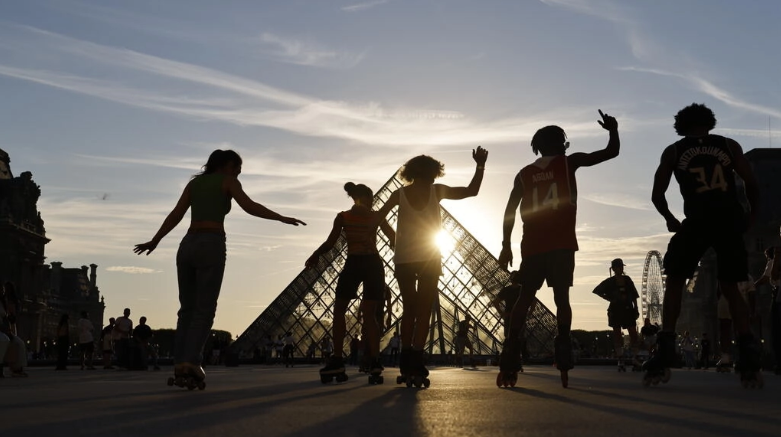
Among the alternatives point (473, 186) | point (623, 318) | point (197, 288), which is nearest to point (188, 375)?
point (197, 288)

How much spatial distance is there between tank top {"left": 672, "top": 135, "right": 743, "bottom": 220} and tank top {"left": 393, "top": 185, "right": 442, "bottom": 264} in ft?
5.79

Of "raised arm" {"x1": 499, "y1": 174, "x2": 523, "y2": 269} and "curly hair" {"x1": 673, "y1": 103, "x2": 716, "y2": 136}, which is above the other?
"curly hair" {"x1": 673, "y1": 103, "x2": 716, "y2": 136}

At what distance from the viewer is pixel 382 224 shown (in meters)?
9.29

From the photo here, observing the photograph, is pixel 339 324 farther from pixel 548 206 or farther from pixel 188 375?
pixel 548 206

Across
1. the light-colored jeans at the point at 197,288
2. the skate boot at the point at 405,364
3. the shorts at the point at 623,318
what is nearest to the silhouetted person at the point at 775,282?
the shorts at the point at 623,318

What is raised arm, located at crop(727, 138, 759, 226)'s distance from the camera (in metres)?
7.78

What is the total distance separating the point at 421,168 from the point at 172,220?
1866mm

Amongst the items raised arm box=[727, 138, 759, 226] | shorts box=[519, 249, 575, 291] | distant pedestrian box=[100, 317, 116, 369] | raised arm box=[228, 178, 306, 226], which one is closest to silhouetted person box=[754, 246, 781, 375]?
raised arm box=[727, 138, 759, 226]

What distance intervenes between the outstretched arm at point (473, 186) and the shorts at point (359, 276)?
1.18 metres

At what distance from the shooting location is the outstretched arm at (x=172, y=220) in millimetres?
8195

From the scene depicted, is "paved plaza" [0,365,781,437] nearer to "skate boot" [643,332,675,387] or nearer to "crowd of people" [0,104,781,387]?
"skate boot" [643,332,675,387]

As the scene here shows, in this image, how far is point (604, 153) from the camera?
26.6 feet

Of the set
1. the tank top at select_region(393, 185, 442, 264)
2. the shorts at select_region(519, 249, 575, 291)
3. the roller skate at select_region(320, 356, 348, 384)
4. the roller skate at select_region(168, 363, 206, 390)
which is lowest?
the roller skate at select_region(168, 363, 206, 390)

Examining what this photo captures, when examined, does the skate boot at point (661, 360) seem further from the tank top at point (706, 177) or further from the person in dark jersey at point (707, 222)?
the tank top at point (706, 177)
